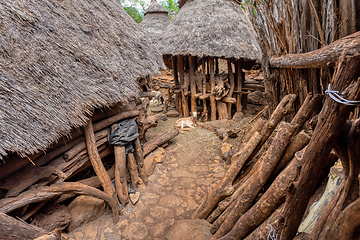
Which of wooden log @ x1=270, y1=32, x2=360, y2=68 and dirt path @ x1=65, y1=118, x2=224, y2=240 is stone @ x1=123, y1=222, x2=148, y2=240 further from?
wooden log @ x1=270, y1=32, x2=360, y2=68

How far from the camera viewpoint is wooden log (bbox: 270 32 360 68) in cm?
118

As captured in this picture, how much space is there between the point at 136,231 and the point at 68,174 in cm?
137

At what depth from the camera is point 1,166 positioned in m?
2.33

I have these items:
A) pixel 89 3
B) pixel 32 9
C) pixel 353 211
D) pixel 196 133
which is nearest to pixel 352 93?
pixel 353 211

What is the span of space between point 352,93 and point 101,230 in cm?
354

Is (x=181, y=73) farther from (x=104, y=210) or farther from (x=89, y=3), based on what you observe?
(x=104, y=210)

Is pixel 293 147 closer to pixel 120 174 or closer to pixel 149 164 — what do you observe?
pixel 120 174

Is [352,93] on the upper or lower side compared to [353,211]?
upper

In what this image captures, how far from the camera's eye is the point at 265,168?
6.93 ft

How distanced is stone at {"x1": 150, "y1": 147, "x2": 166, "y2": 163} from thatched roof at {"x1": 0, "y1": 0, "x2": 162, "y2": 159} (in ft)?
6.63

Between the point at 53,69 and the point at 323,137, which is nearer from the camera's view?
the point at 323,137

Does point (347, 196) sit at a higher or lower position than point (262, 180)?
higher

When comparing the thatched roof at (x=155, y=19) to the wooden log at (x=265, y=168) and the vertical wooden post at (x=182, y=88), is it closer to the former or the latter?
the vertical wooden post at (x=182, y=88)

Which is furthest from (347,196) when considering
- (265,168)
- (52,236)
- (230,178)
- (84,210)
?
(84,210)
